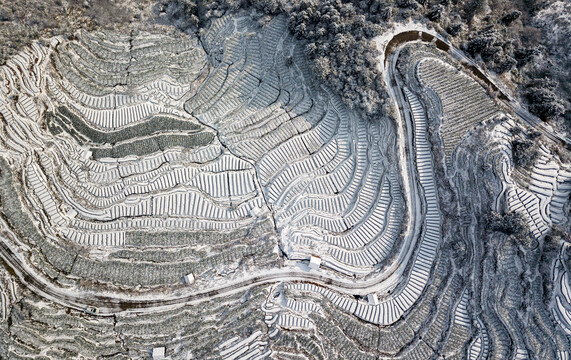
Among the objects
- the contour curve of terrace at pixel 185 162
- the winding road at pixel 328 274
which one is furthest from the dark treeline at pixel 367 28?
the contour curve of terrace at pixel 185 162

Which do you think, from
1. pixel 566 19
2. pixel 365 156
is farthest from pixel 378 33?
pixel 566 19

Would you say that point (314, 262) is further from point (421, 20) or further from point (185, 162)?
point (421, 20)

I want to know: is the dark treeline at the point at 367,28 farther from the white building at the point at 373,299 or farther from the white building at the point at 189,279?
the white building at the point at 189,279

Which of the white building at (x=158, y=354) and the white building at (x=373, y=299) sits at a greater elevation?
the white building at (x=373, y=299)

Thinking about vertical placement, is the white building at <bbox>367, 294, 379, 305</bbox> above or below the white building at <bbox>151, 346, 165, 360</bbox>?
above

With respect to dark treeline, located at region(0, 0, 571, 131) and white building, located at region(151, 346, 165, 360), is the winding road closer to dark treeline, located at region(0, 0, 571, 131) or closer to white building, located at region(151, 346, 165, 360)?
dark treeline, located at region(0, 0, 571, 131)

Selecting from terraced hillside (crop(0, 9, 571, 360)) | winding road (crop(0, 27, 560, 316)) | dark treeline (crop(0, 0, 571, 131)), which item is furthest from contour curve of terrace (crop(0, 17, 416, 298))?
dark treeline (crop(0, 0, 571, 131))

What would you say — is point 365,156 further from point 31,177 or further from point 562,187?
point 31,177

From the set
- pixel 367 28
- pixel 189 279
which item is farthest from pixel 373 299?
pixel 367 28

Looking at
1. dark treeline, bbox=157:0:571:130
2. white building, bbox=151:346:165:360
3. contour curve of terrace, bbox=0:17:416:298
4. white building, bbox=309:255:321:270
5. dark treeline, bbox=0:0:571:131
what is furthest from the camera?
dark treeline, bbox=0:0:571:131
